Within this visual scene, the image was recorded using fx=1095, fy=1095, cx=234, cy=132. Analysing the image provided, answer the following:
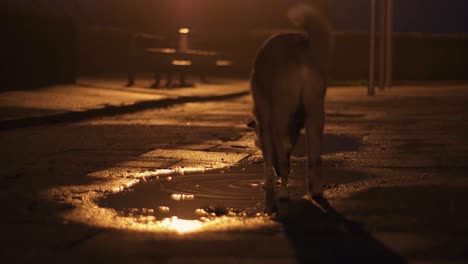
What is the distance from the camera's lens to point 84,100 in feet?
64.3

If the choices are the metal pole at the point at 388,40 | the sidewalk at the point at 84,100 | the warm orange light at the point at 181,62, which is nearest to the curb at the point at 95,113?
the sidewalk at the point at 84,100

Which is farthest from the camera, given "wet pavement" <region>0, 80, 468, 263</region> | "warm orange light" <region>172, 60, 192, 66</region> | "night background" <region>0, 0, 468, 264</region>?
"warm orange light" <region>172, 60, 192, 66</region>

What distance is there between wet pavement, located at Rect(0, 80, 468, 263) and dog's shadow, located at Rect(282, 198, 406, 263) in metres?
0.01

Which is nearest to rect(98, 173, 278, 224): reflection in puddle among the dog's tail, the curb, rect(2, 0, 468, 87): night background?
the dog's tail

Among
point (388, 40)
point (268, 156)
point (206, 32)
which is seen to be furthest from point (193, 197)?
point (206, 32)

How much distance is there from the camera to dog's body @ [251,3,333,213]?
7285mm

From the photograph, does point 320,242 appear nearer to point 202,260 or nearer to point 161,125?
point 202,260

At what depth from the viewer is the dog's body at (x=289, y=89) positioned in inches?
287

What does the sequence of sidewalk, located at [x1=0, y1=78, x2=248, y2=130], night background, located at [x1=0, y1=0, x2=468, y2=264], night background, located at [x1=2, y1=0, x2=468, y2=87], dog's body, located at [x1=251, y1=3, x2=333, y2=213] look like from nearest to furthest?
night background, located at [x1=0, y1=0, x2=468, y2=264]
dog's body, located at [x1=251, y1=3, x2=333, y2=213]
sidewalk, located at [x1=0, y1=78, x2=248, y2=130]
night background, located at [x1=2, y1=0, x2=468, y2=87]

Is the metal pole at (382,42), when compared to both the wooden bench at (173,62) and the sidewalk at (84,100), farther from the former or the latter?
the wooden bench at (173,62)

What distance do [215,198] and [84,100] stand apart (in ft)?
40.0

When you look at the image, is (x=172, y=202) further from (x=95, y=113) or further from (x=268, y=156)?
(x=95, y=113)

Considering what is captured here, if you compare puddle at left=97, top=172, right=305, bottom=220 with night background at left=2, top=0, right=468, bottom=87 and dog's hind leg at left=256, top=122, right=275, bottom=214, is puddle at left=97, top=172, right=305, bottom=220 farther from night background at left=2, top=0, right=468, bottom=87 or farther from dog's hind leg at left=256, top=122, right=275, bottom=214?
night background at left=2, top=0, right=468, bottom=87

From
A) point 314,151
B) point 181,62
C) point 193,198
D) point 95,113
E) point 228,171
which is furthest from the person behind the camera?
point 181,62
